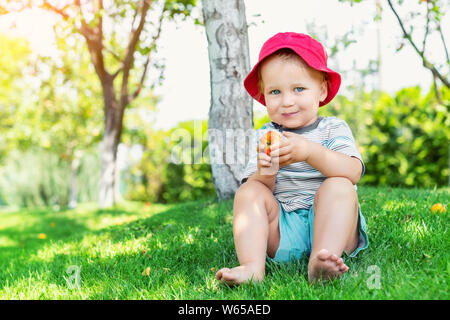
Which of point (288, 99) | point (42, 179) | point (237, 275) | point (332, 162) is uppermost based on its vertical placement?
point (288, 99)

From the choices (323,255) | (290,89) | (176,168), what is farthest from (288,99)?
(176,168)

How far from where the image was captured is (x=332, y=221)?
1.97 m

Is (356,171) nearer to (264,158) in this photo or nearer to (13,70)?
(264,158)

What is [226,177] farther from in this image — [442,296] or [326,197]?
[442,296]

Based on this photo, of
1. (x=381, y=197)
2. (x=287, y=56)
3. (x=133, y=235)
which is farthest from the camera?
(x=381, y=197)

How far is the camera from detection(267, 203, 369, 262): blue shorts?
223 cm

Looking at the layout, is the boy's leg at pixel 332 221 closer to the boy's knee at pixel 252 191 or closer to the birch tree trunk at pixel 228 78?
the boy's knee at pixel 252 191

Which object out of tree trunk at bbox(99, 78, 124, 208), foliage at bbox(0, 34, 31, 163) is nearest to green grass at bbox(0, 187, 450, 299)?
tree trunk at bbox(99, 78, 124, 208)

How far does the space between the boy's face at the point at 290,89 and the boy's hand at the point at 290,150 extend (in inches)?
9.7

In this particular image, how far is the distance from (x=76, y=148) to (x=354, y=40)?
9388 millimetres

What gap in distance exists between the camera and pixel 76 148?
42.3 feet

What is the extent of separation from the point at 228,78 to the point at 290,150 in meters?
2.50
